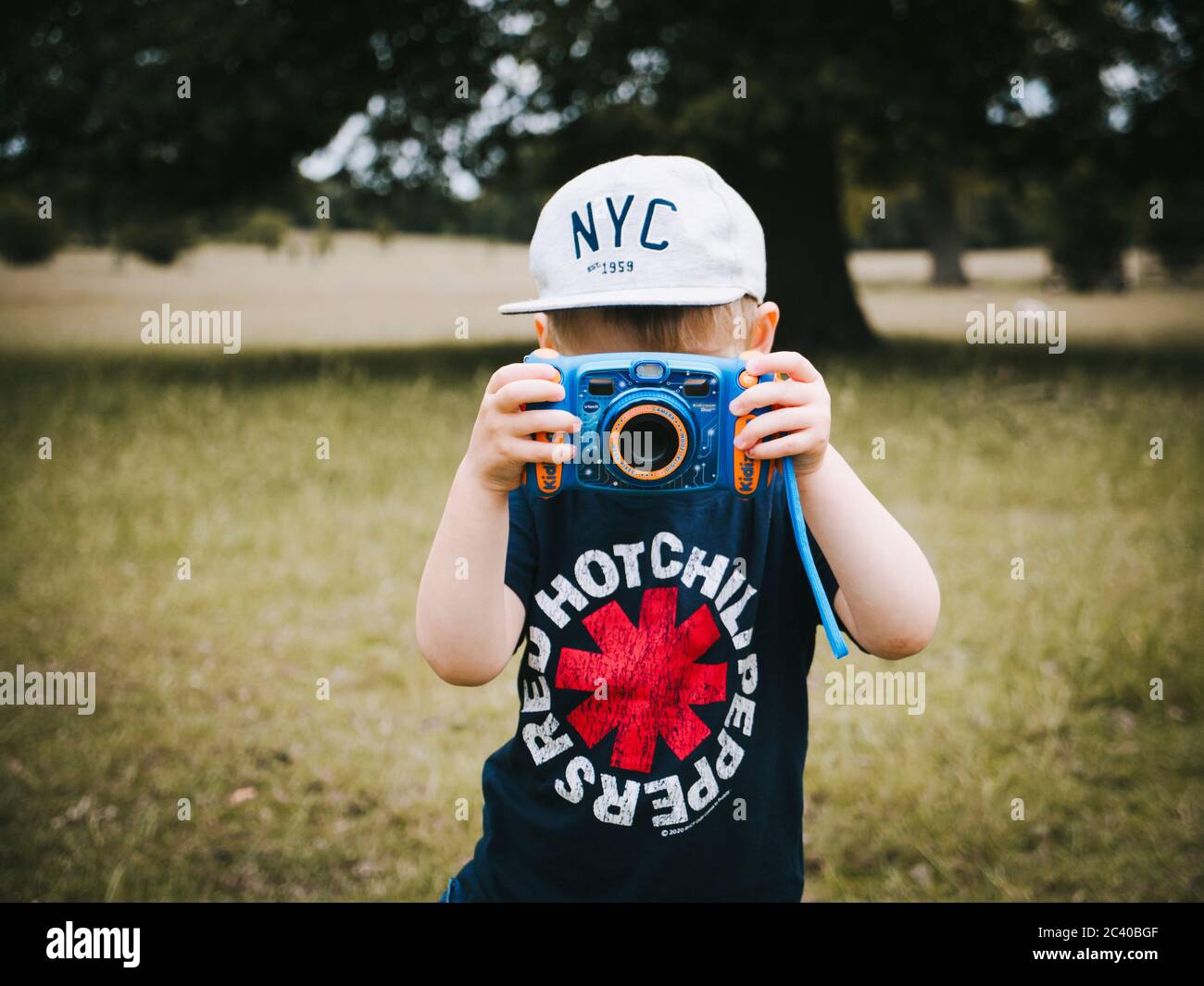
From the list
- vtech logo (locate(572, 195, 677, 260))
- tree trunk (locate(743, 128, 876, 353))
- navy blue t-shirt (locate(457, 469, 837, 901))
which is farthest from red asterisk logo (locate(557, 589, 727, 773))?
tree trunk (locate(743, 128, 876, 353))

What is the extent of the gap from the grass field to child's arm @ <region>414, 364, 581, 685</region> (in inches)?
69.4

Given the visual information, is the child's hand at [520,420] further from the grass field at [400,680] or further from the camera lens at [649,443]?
the grass field at [400,680]

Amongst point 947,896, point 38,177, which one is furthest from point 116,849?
point 38,177

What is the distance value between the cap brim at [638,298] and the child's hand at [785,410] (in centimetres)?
12

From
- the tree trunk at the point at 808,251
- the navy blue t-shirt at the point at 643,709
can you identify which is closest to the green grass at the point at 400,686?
the navy blue t-shirt at the point at 643,709

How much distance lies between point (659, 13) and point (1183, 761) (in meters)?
10.9

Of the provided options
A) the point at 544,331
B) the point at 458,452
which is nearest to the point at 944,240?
the point at 458,452

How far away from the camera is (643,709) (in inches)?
60.4

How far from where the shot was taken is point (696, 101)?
36.3 feet

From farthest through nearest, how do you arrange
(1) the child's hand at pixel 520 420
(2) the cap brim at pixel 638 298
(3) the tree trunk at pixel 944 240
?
(3) the tree trunk at pixel 944 240 → (2) the cap brim at pixel 638 298 → (1) the child's hand at pixel 520 420

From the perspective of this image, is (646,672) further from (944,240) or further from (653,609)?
(944,240)

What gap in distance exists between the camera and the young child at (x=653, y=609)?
1.44 meters

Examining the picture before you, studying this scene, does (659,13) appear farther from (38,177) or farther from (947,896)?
(947,896)

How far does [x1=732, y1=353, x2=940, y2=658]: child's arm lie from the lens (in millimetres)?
1357
